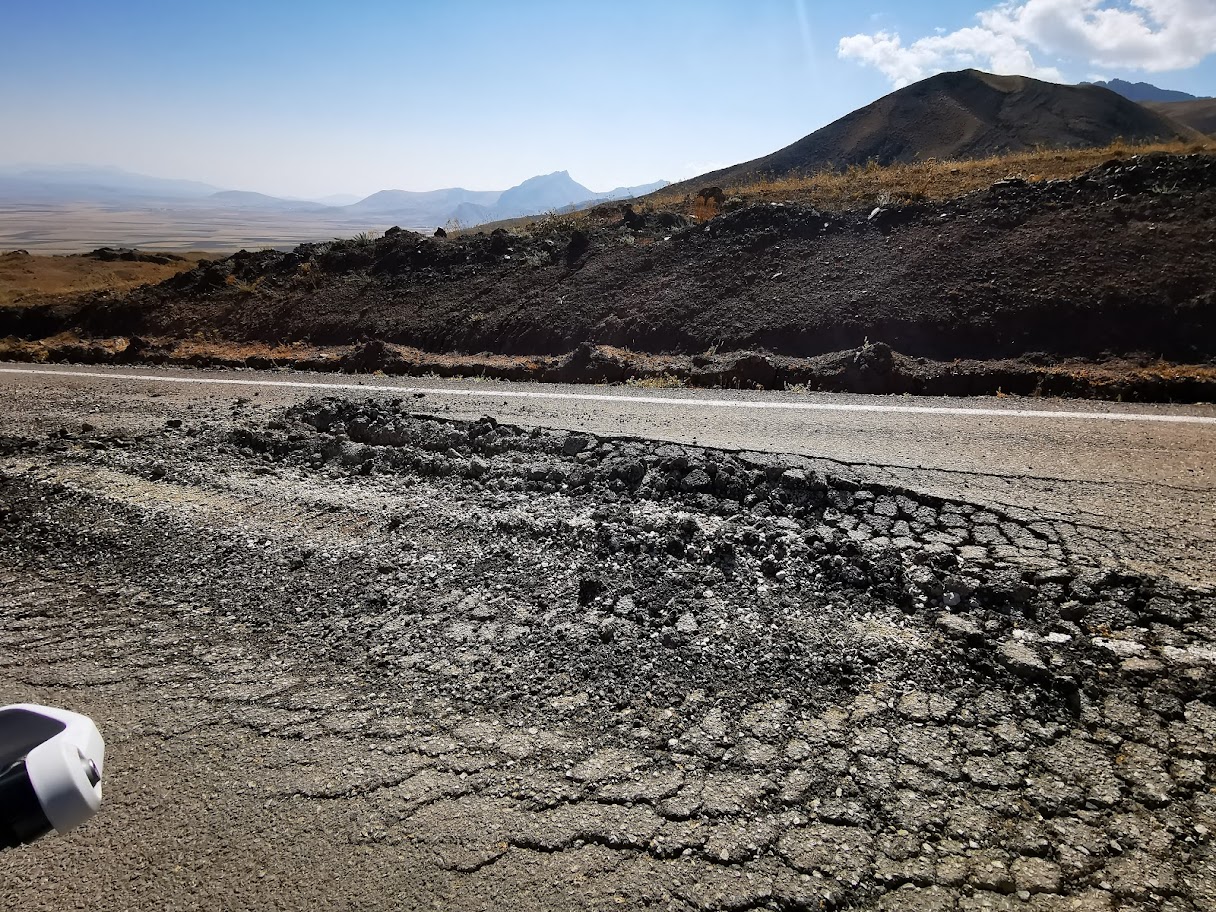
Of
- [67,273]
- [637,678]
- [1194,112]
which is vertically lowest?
[637,678]

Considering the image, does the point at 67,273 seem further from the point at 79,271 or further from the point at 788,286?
the point at 788,286

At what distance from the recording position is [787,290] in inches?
399

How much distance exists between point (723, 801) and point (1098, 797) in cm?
122

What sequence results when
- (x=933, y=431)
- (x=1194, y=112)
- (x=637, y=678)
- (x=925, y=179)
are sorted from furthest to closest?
(x=1194, y=112)
(x=925, y=179)
(x=933, y=431)
(x=637, y=678)

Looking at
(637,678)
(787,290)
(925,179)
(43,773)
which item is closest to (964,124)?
(925,179)

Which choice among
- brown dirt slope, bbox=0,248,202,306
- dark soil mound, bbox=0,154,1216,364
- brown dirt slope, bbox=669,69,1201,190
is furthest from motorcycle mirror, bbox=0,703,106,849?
brown dirt slope, bbox=669,69,1201,190

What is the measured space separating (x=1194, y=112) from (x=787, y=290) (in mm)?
86635

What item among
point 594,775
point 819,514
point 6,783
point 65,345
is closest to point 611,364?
point 819,514

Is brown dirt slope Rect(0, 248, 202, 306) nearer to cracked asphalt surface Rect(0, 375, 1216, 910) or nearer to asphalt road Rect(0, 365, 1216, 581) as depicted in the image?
asphalt road Rect(0, 365, 1216, 581)

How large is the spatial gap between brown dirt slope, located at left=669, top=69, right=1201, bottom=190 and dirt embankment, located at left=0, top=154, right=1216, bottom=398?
32722mm

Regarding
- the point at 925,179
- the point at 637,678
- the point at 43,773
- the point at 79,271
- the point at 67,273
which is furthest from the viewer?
the point at 79,271

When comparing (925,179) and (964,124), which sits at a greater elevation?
(964,124)

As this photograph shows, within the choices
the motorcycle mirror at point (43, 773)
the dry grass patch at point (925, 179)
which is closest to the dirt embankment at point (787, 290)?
the dry grass patch at point (925, 179)

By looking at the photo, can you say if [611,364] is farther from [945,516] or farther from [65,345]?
[65,345]
